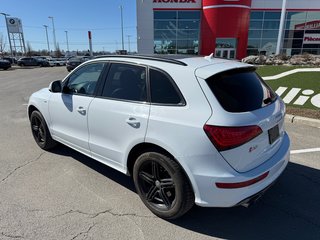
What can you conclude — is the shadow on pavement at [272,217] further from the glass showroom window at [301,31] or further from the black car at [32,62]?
the black car at [32,62]

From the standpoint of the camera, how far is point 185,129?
2375 mm

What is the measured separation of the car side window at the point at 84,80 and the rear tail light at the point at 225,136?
1889mm

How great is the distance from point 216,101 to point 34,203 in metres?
→ 2.54

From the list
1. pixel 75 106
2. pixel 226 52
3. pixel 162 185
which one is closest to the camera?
pixel 162 185

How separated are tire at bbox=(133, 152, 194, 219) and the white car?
11 millimetres

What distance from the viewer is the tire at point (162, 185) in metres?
2.54

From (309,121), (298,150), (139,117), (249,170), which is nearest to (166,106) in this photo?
(139,117)

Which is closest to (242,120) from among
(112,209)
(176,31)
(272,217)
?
(272,217)

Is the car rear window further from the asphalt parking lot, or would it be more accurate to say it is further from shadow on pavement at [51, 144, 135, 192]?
shadow on pavement at [51, 144, 135, 192]

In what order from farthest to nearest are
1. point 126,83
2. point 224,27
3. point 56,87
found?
point 224,27 → point 56,87 → point 126,83

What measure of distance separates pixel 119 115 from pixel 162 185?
0.95 meters

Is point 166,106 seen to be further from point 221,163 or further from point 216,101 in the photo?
point 221,163

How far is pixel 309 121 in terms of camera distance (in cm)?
597

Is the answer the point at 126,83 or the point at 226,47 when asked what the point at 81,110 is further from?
the point at 226,47
